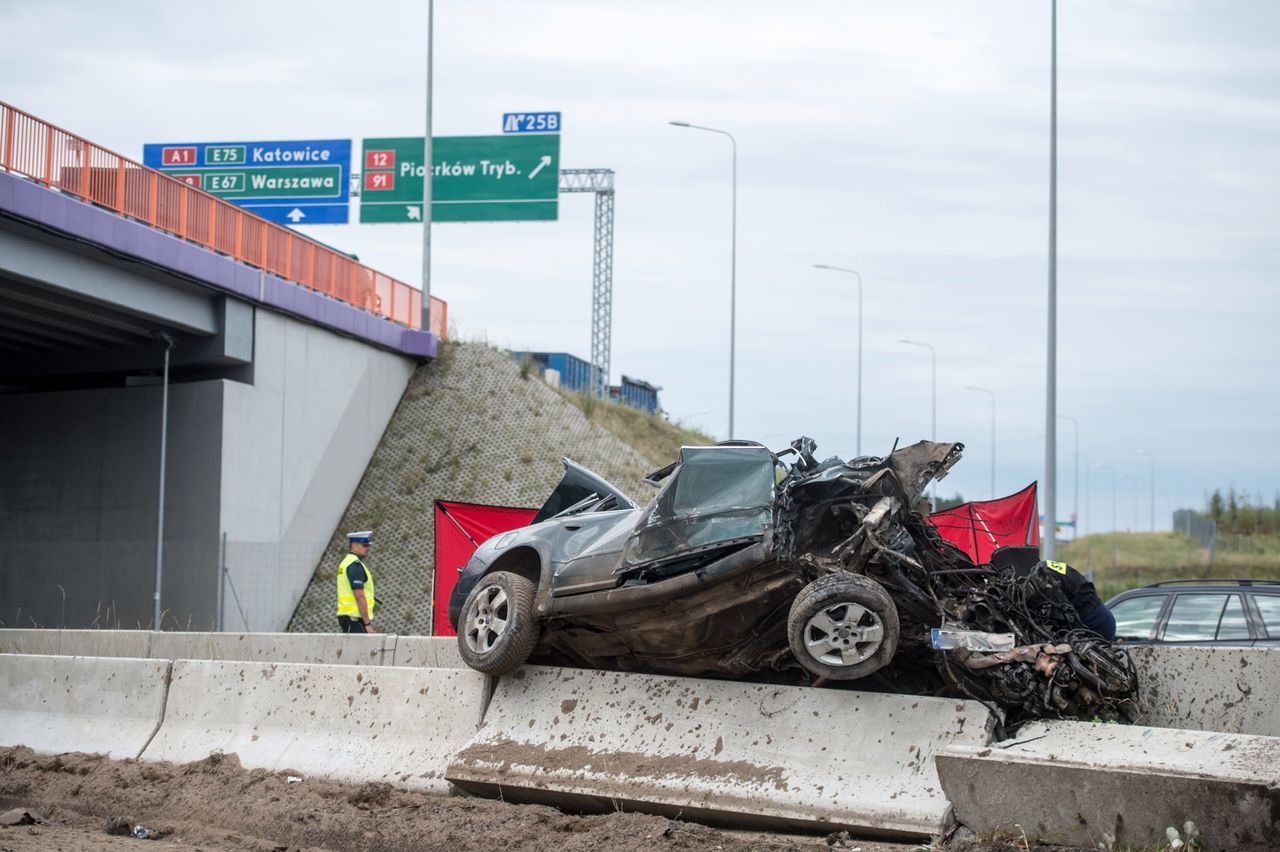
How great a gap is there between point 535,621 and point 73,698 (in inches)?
154

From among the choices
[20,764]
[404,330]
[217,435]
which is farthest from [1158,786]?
[404,330]

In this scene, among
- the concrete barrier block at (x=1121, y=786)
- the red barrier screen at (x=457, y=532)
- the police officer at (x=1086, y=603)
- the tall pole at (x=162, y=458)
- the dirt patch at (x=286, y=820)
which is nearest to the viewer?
the concrete barrier block at (x=1121, y=786)

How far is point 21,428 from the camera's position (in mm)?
24500

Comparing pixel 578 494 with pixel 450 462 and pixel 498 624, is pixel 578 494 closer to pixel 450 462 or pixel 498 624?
pixel 498 624

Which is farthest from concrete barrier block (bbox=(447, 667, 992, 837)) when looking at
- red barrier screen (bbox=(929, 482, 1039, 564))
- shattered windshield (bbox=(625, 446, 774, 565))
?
red barrier screen (bbox=(929, 482, 1039, 564))

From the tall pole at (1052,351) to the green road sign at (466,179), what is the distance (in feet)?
40.1

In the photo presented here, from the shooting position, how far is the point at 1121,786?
5.86 meters

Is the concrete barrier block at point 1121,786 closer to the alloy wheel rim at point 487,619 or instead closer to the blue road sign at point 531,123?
the alloy wheel rim at point 487,619

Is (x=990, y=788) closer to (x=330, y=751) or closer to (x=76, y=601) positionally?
(x=330, y=751)

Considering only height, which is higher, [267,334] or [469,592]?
[267,334]

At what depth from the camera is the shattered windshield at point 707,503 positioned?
24.9 ft

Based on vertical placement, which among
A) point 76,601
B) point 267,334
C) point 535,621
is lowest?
point 76,601

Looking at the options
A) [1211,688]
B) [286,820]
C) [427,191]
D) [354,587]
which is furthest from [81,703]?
[427,191]

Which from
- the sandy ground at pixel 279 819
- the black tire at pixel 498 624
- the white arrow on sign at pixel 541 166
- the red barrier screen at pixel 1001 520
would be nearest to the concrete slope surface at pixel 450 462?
the white arrow on sign at pixel 541 166
